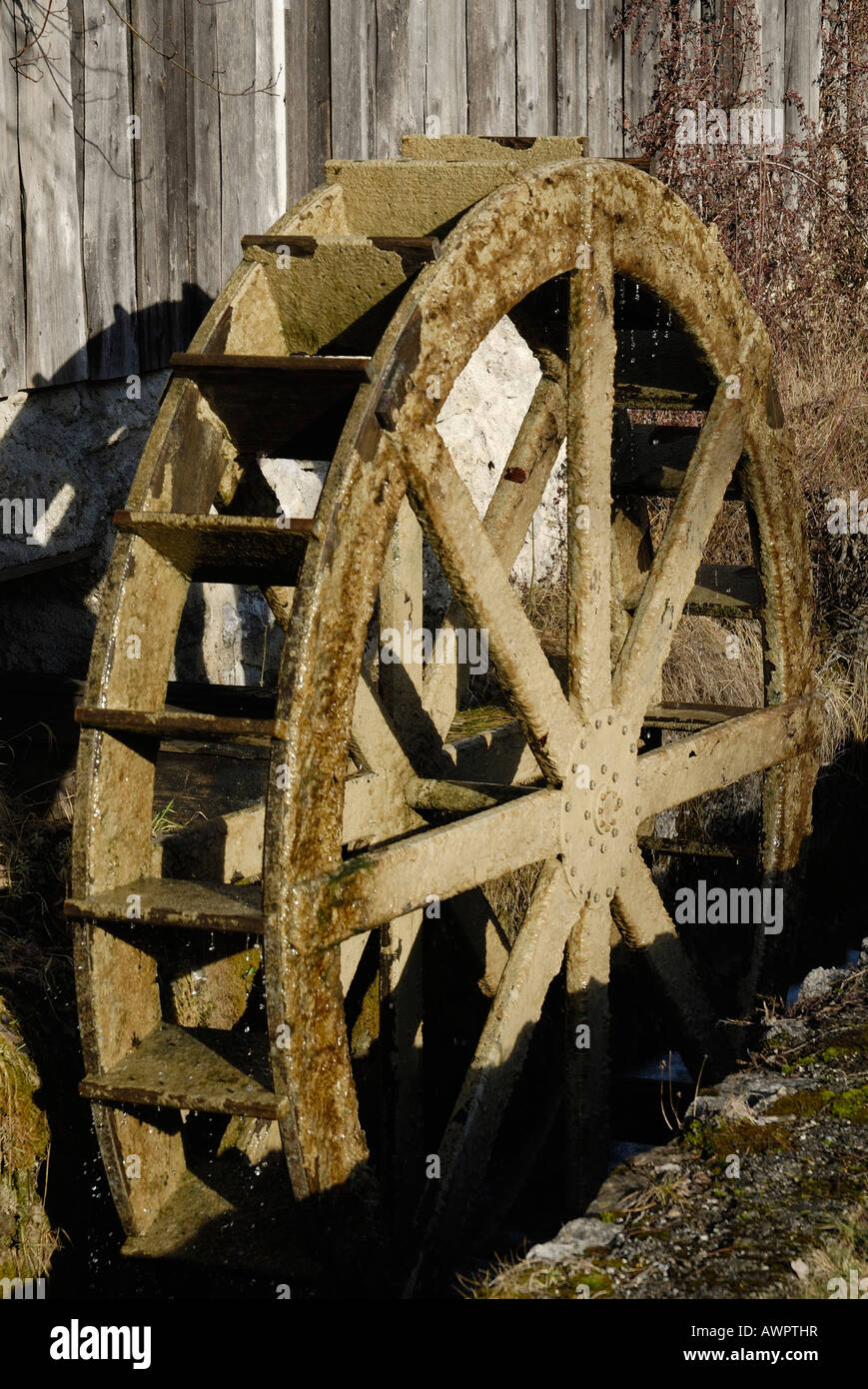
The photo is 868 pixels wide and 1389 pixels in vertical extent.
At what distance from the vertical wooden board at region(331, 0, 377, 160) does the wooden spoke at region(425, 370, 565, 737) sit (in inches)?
62.5

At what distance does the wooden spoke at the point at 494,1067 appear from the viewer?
11.8 ft

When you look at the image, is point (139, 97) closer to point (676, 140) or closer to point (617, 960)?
point (617, 960)

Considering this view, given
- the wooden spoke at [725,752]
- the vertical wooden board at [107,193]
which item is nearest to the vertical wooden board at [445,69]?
the vertical wooden board at [107,193]

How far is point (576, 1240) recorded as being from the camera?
8.94 feet

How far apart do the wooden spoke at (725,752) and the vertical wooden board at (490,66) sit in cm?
311

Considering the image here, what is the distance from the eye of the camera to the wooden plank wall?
178 inches

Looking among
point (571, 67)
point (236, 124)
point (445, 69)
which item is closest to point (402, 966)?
point (236, 124)

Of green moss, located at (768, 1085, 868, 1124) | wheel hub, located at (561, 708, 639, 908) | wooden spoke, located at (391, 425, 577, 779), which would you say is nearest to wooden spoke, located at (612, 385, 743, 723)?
wheel hub, located at (561, 708, 639, 908)

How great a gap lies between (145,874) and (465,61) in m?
4.36

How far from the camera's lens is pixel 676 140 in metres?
8.20

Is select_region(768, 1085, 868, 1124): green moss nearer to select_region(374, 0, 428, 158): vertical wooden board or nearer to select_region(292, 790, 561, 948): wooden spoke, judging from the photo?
select_region(292, 790, 561, 948): wooden spoke

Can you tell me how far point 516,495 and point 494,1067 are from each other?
186 cm

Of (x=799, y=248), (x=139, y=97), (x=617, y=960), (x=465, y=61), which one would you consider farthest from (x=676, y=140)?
(x=617, y=960)
